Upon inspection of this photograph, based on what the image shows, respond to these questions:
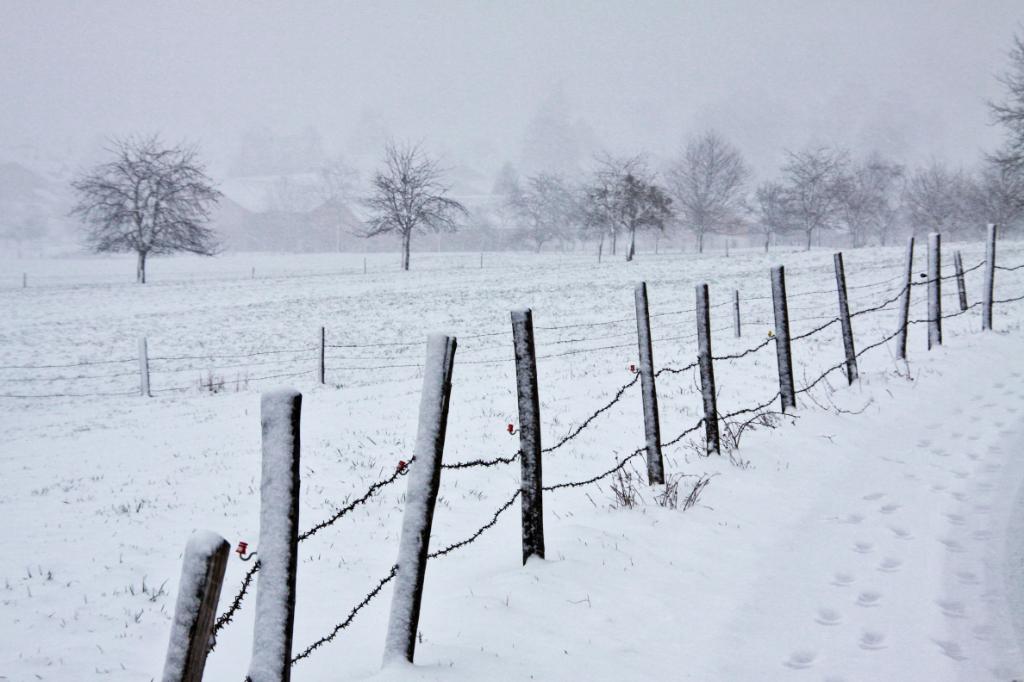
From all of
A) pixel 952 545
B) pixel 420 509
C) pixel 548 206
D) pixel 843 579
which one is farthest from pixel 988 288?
pixel 548 206

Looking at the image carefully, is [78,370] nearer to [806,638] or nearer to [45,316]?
[45,316]

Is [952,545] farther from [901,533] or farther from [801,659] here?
[801,659]

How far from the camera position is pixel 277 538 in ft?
8.23

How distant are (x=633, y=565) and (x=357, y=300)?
88.5 ft

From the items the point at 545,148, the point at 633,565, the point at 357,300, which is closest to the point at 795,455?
the point at 633,565

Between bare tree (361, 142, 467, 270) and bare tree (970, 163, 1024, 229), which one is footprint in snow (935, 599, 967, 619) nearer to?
bare tree (361, 142, 467, 270)

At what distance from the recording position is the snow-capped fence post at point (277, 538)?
2.46 metres

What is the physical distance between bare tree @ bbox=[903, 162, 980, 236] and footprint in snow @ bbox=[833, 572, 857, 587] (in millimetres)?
62448

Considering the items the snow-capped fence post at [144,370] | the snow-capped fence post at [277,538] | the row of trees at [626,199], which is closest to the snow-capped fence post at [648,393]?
the snow-capped fence post at [277,538]

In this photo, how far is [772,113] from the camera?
360 ft

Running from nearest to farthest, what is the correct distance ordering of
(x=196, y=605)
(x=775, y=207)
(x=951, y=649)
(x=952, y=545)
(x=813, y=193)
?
(x=196, y=605) < (x=951, y=649) < (x=952, y=545) < (x=813, y=193) < (x=775, y=207)

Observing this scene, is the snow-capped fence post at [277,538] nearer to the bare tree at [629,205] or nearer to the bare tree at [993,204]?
the bare tree at [629,205]

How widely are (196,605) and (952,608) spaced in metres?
3.84

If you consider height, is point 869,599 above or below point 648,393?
below
